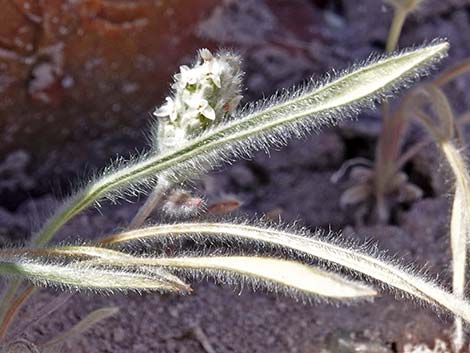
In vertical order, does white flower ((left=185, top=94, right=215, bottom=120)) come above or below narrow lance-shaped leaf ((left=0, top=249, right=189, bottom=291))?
above

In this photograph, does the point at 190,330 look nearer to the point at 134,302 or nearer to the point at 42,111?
the point at 134,302

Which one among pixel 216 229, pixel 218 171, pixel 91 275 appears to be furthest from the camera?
pixel 218 171

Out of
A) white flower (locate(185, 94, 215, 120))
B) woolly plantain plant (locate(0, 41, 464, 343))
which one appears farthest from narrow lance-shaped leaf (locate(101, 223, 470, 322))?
white flower (locate(185, 94, 215, 120))

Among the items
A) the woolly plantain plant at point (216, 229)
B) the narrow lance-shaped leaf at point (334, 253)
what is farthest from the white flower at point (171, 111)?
the narrow lance-shaped leaf at point (334, 253)

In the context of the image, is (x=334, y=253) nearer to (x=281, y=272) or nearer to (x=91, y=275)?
(x=281, y=272)

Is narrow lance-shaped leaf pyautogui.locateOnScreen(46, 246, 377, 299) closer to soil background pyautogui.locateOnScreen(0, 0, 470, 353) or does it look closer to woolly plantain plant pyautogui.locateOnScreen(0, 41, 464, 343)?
woolly plantain plant pyautogui.locateOnScreen(0, 41, 464, 343)

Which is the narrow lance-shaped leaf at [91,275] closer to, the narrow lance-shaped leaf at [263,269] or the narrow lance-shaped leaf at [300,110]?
the narrow lance-shaped leaf at [263,269]

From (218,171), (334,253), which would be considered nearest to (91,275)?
(334,253)
